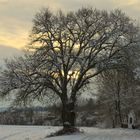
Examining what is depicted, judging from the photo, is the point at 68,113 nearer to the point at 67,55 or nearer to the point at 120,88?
the point at 67,55

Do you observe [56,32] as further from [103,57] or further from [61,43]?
[103,57]

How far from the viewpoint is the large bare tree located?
4856 centimetres

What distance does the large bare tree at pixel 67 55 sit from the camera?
48.6 metres

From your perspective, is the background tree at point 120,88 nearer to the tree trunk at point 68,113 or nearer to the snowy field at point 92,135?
the tree trunk at point 68,113

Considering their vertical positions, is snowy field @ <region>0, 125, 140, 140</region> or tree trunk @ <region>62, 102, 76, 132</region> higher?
tree trunk @ <region>62, 102, 76, 132</region>

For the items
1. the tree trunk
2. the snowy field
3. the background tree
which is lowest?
→ the snowy field

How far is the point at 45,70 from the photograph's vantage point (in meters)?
49.1

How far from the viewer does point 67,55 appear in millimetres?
49594

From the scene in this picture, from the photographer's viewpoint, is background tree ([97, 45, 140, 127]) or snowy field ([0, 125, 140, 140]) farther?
background tree ([97, 45, 140, 127])

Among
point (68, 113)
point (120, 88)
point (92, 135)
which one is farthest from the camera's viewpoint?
point (120, 88)

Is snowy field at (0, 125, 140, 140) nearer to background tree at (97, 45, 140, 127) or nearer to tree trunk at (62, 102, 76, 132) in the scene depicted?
tree trunk at (62, 102, 76, 132)

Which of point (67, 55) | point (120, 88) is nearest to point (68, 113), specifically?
point (67, 55)

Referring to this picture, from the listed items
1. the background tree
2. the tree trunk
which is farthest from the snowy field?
the background tree

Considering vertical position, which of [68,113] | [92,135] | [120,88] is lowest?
[92,135]
